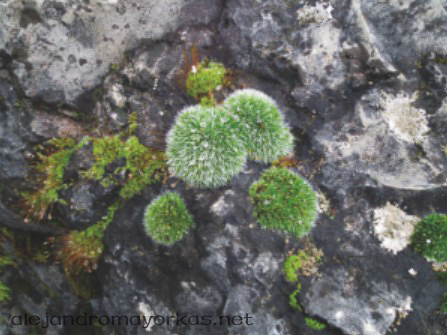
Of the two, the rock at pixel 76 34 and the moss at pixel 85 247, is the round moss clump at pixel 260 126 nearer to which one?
the rock at pixel 76 34

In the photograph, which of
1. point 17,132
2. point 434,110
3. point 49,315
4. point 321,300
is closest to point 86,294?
point 49,315

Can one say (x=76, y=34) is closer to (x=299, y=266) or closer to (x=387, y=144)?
(x=299, y=266)

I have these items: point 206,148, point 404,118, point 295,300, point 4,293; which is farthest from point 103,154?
point 404,118

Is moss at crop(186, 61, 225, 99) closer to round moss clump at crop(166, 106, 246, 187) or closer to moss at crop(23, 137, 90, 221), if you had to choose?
round moss clump at crop(166, 106, 246, 187)

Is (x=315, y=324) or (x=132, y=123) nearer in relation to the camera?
(x=315, y=324)

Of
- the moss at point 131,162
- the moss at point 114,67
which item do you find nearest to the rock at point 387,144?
the moss at point 131,162

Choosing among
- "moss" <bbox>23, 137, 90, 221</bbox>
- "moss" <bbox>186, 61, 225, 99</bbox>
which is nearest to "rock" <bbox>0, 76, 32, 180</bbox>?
"moss" <bbox>23, 137, 90, 221</bbox>
